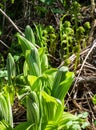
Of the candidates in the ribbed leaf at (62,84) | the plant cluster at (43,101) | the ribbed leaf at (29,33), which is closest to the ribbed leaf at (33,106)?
the plant cluster at (43,101)

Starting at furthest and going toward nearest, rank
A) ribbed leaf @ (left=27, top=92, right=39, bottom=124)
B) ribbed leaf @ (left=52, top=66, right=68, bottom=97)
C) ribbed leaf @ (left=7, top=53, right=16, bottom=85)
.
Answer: ribbed leaf @ (left=7, top=53, right=16, bottom=85)
ribbed leaf @ (left=52, top=66, right=68, bottom=97)
ribbed leaf @ (left=27, top=92, right=39, bottom=124)

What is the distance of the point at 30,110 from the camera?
1538mm

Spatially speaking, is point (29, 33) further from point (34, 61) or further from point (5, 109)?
point (5, 109)

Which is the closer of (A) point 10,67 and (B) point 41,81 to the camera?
(B) point 41,81

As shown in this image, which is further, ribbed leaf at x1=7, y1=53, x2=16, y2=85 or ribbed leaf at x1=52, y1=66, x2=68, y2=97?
ribbed leaf at x1=7, y1=53, x2=16, y2=85

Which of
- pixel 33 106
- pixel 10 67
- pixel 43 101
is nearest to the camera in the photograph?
pixel 33 106

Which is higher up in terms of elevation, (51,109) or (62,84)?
(62,84)

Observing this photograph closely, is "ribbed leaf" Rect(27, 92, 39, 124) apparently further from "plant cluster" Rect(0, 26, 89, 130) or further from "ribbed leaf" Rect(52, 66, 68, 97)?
"ribbed leaf" Rect(52, 66, 68, 97)

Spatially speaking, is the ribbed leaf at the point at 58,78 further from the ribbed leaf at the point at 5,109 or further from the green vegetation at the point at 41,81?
the ribbed leaf at the point at 5,109

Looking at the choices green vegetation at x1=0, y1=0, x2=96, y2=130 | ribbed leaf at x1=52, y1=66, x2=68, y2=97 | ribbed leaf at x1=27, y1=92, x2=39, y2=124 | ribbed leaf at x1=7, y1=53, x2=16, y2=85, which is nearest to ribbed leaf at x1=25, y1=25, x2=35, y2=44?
green vegetation at x1=0, y1=0, x2=96, y2=130

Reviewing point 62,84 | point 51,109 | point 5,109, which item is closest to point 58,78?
point 62,84

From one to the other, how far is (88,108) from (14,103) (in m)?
0.39

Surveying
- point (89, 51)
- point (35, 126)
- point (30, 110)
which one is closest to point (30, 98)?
point (30, 110)

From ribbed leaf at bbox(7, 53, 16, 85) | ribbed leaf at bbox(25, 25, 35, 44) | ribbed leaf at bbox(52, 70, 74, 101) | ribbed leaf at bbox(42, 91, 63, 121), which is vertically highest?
ribbed leaf at bbox(25, 25, 35, 44)
